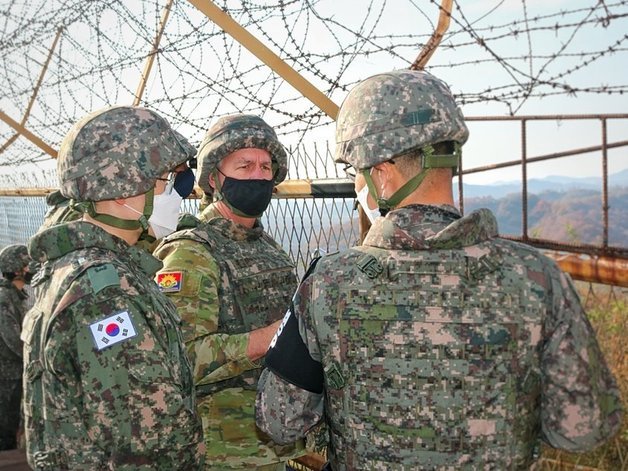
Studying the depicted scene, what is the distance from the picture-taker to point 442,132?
5.66 ft

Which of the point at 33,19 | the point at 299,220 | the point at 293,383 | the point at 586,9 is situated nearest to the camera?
the point at 293,383

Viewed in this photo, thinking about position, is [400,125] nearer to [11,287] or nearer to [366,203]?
[366,203]

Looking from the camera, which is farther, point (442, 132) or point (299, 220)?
point (299, 220)

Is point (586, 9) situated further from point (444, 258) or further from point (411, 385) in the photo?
point (411, 385)

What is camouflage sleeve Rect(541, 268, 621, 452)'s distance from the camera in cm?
154

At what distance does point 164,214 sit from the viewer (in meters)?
2.26

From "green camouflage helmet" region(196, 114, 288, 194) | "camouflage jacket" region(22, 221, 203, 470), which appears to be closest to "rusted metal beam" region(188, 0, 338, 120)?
"green camouflage helmet" region(196, 114, 288, 194)

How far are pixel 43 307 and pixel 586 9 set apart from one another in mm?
2144

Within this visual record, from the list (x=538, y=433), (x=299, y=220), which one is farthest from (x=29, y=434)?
(x=299, y=220)

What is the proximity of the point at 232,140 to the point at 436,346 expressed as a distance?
1.47m

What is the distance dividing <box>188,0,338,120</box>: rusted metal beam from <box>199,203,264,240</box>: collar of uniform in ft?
1.91

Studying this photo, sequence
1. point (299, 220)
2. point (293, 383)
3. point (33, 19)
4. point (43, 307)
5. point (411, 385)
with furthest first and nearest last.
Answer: point (33, 19)
point (299, 220)
point (43, 307)
point (293, 383)
point (411, 385)

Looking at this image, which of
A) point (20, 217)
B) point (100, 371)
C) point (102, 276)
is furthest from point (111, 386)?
point (20, 217)

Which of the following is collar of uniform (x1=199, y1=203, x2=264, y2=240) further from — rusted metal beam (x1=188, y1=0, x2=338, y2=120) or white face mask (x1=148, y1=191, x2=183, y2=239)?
rusted metal beam (x1=188, y1=0, x2=338, y2=120)
